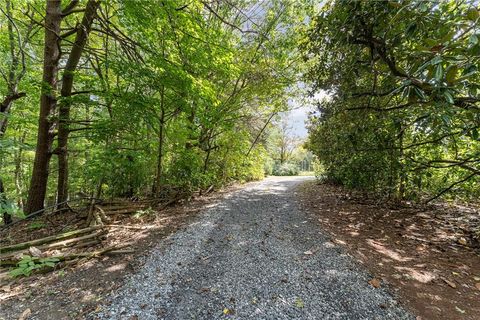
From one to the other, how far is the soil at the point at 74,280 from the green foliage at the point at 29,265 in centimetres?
9

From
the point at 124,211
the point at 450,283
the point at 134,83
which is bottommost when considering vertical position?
the point at 450,283

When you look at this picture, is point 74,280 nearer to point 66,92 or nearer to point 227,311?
point 227,311

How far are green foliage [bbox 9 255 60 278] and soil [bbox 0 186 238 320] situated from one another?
0.30 feet

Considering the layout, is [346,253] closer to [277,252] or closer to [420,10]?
[277,252]

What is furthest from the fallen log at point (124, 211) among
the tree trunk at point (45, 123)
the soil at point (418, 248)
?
the soil at point (418, 248)

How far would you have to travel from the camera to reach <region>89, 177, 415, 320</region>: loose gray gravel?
2.27 m

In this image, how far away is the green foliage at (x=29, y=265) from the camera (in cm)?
289

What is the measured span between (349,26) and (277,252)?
12.9 feet

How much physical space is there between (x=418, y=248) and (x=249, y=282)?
3069 millimetres

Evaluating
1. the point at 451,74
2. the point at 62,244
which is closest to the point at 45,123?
the point at 62,244

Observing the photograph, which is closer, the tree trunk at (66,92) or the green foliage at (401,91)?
the green foliage at (401,91)

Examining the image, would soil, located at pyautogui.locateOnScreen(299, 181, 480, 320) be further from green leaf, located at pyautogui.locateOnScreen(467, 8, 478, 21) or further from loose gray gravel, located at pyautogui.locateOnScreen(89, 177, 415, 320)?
green leaf, located at pyautogui.locateOnScreen(467, 8, 478, 21)

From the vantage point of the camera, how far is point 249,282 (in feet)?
9.09

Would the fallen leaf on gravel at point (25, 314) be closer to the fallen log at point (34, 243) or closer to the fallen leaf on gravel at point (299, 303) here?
the fallen log at point (34, 243)
